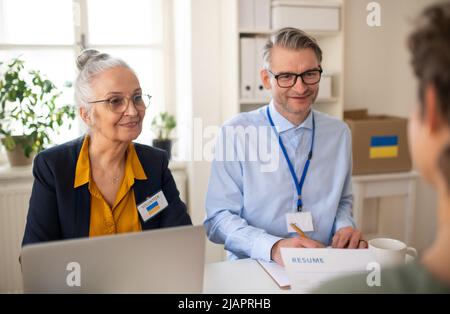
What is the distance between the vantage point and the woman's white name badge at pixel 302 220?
1.81 metres

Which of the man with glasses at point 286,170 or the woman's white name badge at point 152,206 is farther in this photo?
the man with glasses at point 286,170

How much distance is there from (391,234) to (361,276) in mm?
3199

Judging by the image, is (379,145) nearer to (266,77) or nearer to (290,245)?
(266,77)

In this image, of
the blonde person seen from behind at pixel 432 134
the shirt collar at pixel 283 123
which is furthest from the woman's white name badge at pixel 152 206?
the blonde person seen from behind at pixel 432 134

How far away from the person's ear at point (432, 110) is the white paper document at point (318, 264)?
2.49 ft

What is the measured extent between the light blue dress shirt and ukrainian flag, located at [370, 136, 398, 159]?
3.89 ft

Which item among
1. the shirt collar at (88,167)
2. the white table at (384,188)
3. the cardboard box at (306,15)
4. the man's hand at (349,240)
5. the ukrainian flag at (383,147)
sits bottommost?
the white table at (384,188)

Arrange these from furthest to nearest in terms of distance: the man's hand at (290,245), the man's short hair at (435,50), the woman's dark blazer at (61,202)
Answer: the woman's dark blazer at (61,202)
the man's hand at (290,245)
the man's short hair at (435,50)

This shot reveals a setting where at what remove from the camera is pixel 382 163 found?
10.1ft

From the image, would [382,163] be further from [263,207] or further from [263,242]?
[263,242]

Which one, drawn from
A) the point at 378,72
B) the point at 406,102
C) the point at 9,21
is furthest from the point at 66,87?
the point at 406,102

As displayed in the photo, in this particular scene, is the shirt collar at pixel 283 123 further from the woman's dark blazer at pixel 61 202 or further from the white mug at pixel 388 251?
the white mug at pixel 388 251

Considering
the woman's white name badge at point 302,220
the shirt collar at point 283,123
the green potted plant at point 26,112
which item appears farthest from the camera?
the green potted plant at point 26,112

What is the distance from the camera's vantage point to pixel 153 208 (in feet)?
5.70
